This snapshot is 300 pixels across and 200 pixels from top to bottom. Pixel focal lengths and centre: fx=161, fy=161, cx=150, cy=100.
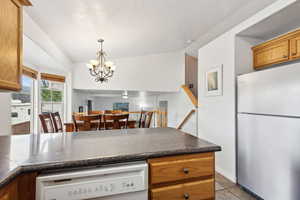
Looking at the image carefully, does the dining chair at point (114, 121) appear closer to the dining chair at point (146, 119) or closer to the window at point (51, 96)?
the dining chair at point (146, 119)

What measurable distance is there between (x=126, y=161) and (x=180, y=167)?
0.38 metres

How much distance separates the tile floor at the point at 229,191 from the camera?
2127 mm

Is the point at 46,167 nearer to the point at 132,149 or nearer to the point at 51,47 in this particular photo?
the point at 132,149

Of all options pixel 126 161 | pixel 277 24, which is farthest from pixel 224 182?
pixel 277 24

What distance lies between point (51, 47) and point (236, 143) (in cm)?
368

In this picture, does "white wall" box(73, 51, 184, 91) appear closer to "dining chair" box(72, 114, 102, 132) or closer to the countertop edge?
"dining chair" box(72, 114, 102, 132)

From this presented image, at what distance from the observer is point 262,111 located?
1994 mm

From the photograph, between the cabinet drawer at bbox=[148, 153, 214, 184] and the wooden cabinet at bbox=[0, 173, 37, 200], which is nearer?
the wooden cabinet at bbox=[0, 173, 37, 200]

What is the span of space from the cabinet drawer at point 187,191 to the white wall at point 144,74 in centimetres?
412

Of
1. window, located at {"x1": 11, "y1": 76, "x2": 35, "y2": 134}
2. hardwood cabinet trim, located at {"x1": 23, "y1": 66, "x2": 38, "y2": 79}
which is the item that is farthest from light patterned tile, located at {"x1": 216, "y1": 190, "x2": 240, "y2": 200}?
hardwood cabinet trim, located at {"x1": 23, "y1": 66, "x2": 38, "y2": 79}

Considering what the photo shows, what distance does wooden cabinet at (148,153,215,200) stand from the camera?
1.05m

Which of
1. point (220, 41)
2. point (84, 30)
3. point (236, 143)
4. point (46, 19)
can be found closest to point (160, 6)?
point (220, 41)

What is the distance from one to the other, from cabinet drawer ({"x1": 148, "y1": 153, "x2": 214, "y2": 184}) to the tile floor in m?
1.33

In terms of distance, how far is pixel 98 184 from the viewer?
3.04 feet
